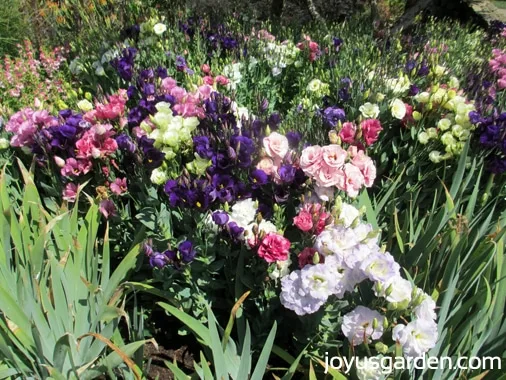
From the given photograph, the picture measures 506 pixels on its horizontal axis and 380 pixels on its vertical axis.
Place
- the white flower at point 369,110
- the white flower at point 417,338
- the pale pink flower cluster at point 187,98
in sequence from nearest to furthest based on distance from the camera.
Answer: the white flower at point 417,338, the pale pink flower cluster at point 187,98, the white flower at point 369,110

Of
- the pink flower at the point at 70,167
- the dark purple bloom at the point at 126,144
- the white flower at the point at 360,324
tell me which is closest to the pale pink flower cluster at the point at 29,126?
the pink flower at the point at 70,167

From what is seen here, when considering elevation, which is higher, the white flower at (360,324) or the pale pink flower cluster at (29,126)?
the pale pink flower cluster at (29,126)

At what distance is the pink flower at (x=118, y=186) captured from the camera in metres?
2.02

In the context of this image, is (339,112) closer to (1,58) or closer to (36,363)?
(36,363)

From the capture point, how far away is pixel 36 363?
148 cm

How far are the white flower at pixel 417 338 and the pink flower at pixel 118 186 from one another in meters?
1.37

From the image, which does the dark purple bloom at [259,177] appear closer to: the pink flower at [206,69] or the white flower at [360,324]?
the white flower at [360,324]

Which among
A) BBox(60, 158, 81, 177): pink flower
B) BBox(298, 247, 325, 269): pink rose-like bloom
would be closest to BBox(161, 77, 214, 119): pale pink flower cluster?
BBox(60, 158, 81, 177): pink flower

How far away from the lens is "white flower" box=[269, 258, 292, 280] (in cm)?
166

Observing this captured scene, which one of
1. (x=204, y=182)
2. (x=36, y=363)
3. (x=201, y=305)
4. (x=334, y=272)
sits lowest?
(x=201, y=305)

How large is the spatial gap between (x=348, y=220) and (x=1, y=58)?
541 centimetres

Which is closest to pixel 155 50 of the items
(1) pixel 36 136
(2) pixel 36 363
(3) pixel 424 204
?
(1) pixel 36 136

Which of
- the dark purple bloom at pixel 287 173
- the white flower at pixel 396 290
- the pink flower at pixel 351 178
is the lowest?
the white flower at pixel 396 290

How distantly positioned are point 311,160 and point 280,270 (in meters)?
0.45
